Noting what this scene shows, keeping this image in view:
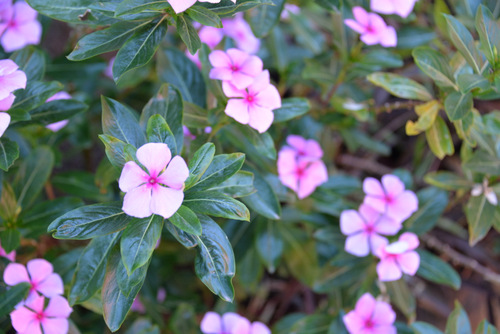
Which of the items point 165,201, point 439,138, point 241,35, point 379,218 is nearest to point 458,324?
point 379,218

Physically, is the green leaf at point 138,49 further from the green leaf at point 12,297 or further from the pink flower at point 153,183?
the green leaf at point 12,297

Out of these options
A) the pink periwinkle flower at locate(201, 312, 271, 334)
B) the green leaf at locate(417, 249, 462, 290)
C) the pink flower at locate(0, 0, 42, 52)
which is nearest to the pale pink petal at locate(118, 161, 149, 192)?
the pink periwinkle flower at locate(201, 312, 271, 334)

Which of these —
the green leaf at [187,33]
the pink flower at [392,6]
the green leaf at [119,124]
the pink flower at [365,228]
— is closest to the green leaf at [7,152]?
the green leaf at [119,124]

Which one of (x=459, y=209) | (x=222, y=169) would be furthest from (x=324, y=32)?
(x=222, y=169)

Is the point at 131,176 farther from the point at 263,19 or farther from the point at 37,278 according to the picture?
the point at 263,19

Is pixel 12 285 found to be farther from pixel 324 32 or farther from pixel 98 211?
pixel 324 32
